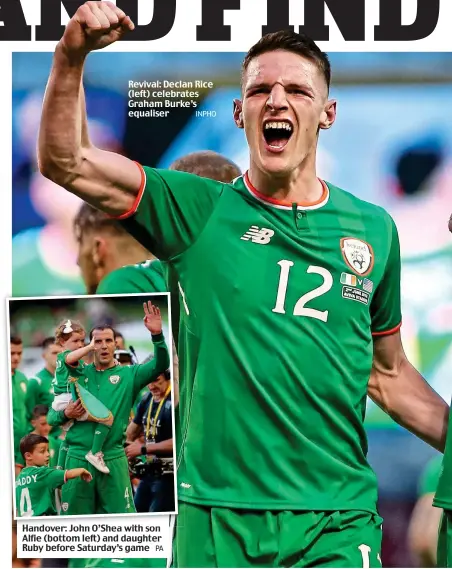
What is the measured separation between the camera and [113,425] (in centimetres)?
235

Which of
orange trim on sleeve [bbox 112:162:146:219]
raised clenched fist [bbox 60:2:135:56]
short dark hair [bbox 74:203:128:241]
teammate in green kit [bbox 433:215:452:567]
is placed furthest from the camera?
short dark hair [bbox 74:203:128:241]

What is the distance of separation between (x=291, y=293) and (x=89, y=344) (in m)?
0.59

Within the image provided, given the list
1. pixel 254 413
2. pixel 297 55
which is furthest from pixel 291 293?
pixel 297 55

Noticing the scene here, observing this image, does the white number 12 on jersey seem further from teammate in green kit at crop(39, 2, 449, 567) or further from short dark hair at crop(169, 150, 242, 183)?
short dark hair at crop(169, 150, 242, 183)

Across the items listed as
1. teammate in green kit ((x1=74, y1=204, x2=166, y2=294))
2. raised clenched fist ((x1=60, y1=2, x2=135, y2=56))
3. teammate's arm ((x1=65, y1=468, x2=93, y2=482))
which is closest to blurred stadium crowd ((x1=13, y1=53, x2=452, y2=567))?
teammate in green kit ((x1=74, y1=204, x2=166, y2=294))

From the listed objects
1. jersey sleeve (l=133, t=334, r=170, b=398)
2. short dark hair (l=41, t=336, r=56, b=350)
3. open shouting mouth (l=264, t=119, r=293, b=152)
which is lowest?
jersey sleeve (l=133, t=334, r=170, b=398)

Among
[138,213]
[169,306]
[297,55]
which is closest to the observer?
[138,213]

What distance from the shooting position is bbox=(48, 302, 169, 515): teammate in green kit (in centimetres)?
235

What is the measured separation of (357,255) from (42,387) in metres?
0.84

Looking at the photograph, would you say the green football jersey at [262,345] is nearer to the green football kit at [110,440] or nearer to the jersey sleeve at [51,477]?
the green football kit at [110,440]

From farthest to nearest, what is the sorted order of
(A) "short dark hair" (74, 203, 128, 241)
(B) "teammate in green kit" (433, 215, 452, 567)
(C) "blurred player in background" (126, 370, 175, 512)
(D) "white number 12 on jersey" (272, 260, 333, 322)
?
(A) "short dark hair" (74, 203, 128, 241) < (C) "blurred player in background" (126, 370, 175, 512) < (B) "teammate in green kit" (433, 215, 452, 567) < (D) "white number 12 on jersey" (272, 260, 333, 322)

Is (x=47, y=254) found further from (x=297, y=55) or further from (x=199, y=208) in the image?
(x=297, y=55)

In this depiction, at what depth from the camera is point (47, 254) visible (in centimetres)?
242

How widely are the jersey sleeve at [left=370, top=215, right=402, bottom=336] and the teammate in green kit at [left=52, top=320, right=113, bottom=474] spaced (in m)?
0.69
